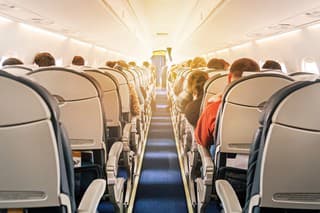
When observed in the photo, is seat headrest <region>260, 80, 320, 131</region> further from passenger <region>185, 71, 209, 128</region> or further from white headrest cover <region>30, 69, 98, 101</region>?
passenger <region>185, 71, 209, 128</region>

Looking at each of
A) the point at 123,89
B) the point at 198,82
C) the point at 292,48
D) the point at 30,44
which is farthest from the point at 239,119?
the point at 30,44

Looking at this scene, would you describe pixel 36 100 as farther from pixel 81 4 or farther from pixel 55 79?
pixel 81 4

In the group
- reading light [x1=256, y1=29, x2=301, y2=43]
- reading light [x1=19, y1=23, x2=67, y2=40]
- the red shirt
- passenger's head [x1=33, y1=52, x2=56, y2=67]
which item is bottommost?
the red shirt

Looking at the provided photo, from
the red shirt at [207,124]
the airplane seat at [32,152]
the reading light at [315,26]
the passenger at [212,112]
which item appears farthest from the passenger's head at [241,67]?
the reading light at [315,26]

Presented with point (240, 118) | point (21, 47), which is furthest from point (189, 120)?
point (21, 47)

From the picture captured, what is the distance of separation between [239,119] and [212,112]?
453 mm

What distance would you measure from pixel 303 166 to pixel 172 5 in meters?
11.5

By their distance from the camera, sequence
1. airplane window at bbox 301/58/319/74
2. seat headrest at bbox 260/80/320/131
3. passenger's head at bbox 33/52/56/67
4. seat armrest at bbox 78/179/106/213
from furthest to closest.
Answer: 1. airplane window at bbox 301/58/319/74
2. passenger's head at bbox 33/52/56/67
3. seat armrest at bbox 78/179/106/213
4. seat headrest at bbox 260/80/320/131

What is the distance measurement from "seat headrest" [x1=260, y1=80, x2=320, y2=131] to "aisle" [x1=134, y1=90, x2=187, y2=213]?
268 centimetres

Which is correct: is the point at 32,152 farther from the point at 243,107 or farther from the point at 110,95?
the point at 110,95

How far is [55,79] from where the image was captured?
2566 mm

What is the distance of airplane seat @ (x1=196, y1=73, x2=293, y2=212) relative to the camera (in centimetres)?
252

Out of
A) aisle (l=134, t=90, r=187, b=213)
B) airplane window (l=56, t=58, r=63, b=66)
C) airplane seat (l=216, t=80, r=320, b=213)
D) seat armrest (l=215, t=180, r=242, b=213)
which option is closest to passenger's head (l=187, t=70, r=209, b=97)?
aisle (l=134, t=90, r=187, b=213)

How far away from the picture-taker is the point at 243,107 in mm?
2625
